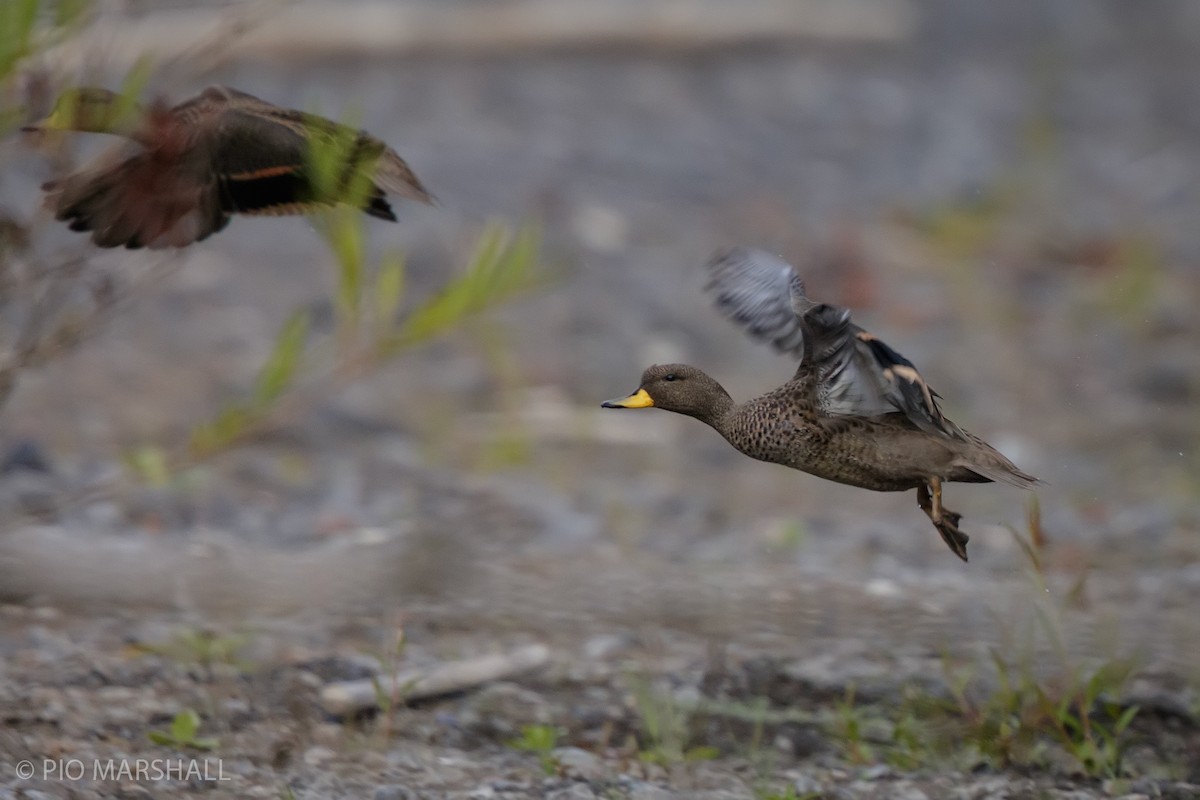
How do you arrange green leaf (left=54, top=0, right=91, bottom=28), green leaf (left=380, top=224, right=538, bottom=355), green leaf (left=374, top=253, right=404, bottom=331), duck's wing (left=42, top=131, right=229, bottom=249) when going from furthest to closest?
green leaf (left=374, top=253, right=404, bottom=331) < green leaf (left=380, top=224, right=538, bottom=355) < green leaf (left=54, top=0, right=91, bottom=28) < duck's wing (left=42, top=131, right=229, bottom=249)

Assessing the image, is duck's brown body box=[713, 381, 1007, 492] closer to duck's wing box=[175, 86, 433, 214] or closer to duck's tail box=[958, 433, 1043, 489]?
duck's tail box=[958, 433, 1043, 489]

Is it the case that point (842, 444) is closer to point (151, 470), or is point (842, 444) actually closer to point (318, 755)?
point (318, 755)

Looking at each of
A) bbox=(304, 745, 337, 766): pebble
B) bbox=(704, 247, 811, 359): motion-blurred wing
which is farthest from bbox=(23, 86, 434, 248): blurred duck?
bbox=(304, 745, 337, 766): pebble

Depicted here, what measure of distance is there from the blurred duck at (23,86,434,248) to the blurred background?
207 millimetres

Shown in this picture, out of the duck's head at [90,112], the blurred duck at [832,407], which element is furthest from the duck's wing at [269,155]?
the blurred duck at [832,407]

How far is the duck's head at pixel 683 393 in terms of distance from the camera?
3.16m

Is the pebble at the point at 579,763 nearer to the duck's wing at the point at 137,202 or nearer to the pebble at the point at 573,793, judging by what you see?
the pebble at the point at 573,793

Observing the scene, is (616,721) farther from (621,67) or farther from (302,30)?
(621,67)

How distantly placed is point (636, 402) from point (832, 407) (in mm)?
359

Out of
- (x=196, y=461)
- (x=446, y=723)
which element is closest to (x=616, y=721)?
(x=446, y=723)

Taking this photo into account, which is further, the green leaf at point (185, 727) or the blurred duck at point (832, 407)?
the green leaf at point (185, 727)

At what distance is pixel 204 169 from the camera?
305cm

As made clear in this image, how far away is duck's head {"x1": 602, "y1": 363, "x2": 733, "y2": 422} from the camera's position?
10.4ft

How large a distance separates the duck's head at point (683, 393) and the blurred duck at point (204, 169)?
0.53m
